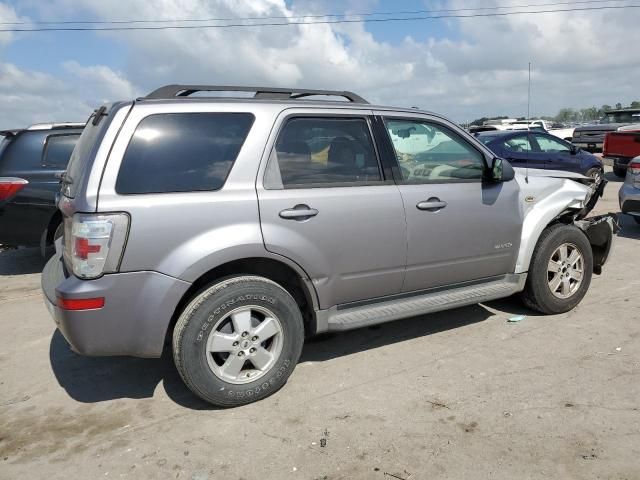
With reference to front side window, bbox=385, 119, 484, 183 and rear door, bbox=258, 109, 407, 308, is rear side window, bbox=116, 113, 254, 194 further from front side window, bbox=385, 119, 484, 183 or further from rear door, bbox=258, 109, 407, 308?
front side window, bbox=385, 119, 484, 183

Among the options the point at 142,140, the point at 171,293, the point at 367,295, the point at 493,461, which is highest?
the point at 142,140

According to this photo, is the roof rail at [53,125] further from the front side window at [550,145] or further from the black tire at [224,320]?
the front side window at [550,145]

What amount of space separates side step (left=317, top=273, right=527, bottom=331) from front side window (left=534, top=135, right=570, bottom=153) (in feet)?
27.5

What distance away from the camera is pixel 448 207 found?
398 centimetres

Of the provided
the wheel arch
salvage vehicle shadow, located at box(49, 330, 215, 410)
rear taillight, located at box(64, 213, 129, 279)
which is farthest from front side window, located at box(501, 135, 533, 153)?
rear taillight, located at box(64, 213, 129, 279)

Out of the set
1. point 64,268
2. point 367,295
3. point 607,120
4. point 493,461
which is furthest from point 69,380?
point 607,120

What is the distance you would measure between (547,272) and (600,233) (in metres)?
0.94

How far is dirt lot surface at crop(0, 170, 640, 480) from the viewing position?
278 cm

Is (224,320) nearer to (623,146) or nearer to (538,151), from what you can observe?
(538,151)

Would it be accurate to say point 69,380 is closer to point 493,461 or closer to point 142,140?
point 142,140

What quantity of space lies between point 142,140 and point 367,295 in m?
1.80

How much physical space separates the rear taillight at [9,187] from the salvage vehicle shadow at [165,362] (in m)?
2.39

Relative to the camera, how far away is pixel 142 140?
3.08 m

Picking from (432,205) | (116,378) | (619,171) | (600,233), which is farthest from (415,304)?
(619,171)
